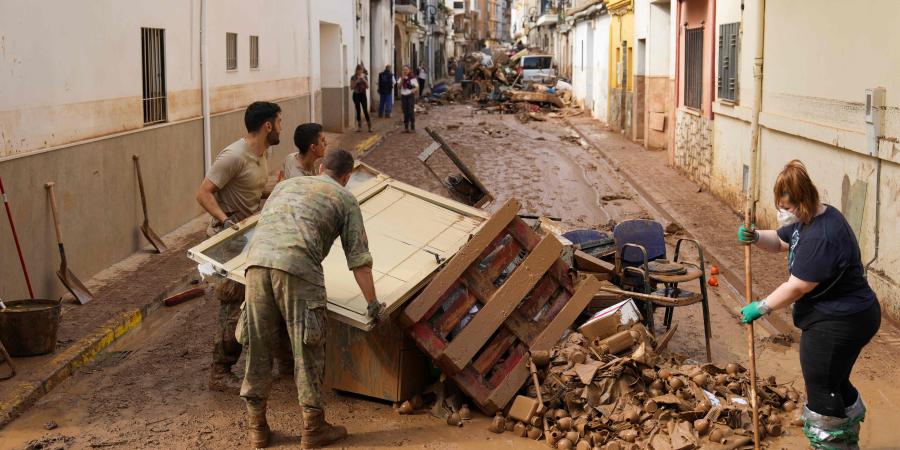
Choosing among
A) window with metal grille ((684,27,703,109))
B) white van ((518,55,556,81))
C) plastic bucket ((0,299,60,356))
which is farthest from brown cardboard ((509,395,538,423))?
white van ((518,55,556,81))

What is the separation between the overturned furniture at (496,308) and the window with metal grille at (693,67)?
1224 cm

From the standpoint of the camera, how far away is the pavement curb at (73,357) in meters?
6.51

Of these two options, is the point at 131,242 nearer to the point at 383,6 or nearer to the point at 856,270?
the point at 856,270

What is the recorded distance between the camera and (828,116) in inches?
412

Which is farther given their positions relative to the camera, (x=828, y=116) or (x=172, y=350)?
(x=828, y=116)

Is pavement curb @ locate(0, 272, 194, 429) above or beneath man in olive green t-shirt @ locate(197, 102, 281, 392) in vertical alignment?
beneath

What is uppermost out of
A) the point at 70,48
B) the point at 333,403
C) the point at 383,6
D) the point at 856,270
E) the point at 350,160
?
the point at 383,6

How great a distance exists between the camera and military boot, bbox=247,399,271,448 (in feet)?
19.1

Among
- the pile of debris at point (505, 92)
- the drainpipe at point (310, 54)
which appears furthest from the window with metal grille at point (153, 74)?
the pile of debris at point (505, 92)

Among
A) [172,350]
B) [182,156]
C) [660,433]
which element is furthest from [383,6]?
[660,433]

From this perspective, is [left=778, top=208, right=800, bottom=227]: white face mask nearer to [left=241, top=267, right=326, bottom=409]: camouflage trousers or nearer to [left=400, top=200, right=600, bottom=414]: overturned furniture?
[left=400, top=200, right=600, bottom=414]: overturned furniture

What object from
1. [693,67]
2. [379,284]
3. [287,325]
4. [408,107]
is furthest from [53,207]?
[408,107]

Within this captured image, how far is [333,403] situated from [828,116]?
258 inches

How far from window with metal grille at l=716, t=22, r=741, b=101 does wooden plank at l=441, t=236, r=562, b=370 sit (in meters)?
9.55
